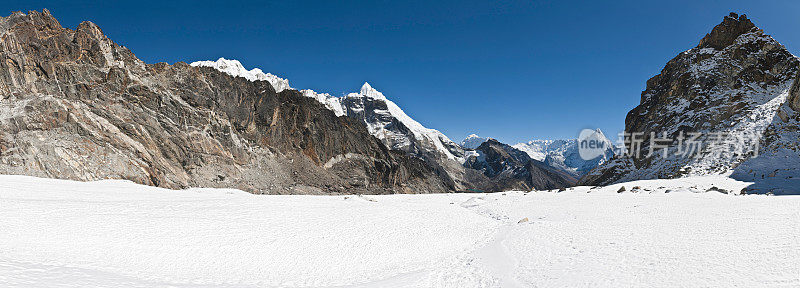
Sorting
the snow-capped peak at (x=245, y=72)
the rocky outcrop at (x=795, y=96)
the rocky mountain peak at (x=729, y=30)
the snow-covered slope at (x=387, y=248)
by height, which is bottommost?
the snow-covered slope at (x=387, y=248)

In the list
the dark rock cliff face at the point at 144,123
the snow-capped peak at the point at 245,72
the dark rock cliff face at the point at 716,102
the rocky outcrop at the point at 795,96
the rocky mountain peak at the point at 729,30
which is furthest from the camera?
the snow-capped peak at the point at 245,72

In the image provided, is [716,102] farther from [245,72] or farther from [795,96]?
[245,72]

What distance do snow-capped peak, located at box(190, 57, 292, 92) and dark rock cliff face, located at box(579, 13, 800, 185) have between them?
152 m

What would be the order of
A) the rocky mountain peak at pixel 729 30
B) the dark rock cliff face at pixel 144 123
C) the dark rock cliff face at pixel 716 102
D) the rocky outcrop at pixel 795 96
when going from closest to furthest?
the rocky outcrop at pixel 795 96
the dark rock cliff face at pixel 144 123
the dark rock cliff face at pixel 716 102
the rocky mountain peak at pixel 729 30

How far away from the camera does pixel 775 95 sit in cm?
3912

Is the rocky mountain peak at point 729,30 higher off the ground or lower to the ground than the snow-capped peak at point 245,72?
lower

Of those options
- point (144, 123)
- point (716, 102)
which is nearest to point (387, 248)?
point (144, 123)

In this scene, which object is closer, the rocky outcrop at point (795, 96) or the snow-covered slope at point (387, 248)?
the snow-covered slope at point (387, 248)

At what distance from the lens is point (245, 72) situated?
560 ft

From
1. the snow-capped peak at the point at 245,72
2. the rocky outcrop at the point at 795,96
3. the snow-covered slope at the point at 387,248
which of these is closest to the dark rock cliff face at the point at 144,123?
the snow-covered slope at the point at 387,248

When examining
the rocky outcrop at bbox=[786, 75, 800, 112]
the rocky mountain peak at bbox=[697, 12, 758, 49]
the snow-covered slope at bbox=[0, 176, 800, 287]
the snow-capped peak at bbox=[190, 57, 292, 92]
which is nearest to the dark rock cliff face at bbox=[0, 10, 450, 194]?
the snow-covered slope at bbox=[0, 176, 800, 287]

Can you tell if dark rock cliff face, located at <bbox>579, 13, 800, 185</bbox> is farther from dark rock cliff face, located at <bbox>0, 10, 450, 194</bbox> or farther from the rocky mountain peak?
dark rock cliff face, located at <bbox>0, 10, 450, 194</bbox>

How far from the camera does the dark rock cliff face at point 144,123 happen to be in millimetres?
32156

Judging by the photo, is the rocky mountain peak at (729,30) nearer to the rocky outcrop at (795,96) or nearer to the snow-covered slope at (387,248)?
the rocky outcrop at (795,96)
